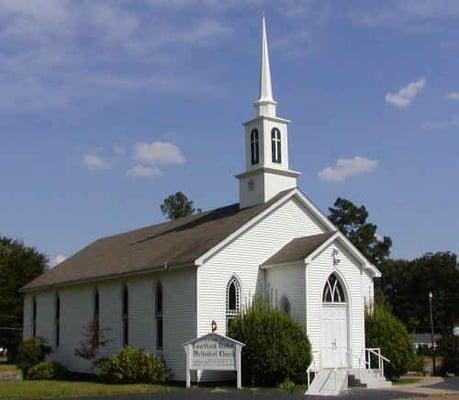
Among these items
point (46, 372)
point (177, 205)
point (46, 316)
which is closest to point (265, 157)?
point (46, 372)

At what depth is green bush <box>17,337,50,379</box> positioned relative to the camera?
42812 millimetres

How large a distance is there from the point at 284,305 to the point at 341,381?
506 centimetres

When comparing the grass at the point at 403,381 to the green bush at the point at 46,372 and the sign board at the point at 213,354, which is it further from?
the green bush at the point at 46,372

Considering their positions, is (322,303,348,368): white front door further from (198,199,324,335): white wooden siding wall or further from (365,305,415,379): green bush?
(198,199,324,335): white wooden siding wall

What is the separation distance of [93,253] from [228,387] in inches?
710

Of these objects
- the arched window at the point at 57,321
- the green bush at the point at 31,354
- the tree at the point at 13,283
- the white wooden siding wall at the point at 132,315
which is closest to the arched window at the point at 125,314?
the white wooden siding wall at the point at 132,315

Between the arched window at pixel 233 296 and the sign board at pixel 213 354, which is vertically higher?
the arched window at pixel 233 296

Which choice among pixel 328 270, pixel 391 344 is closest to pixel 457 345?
pixel 391 344

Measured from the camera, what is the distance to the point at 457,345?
138 feet

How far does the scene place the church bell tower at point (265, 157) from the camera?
118 feet

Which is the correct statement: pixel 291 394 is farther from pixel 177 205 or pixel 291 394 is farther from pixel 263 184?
pixel 177 205

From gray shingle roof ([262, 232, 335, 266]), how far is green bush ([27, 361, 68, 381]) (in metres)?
12.7

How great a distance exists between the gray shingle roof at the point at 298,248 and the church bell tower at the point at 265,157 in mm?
2599

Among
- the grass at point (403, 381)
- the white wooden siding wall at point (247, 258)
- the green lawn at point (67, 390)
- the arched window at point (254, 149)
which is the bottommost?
the grass at point (403, 381)
